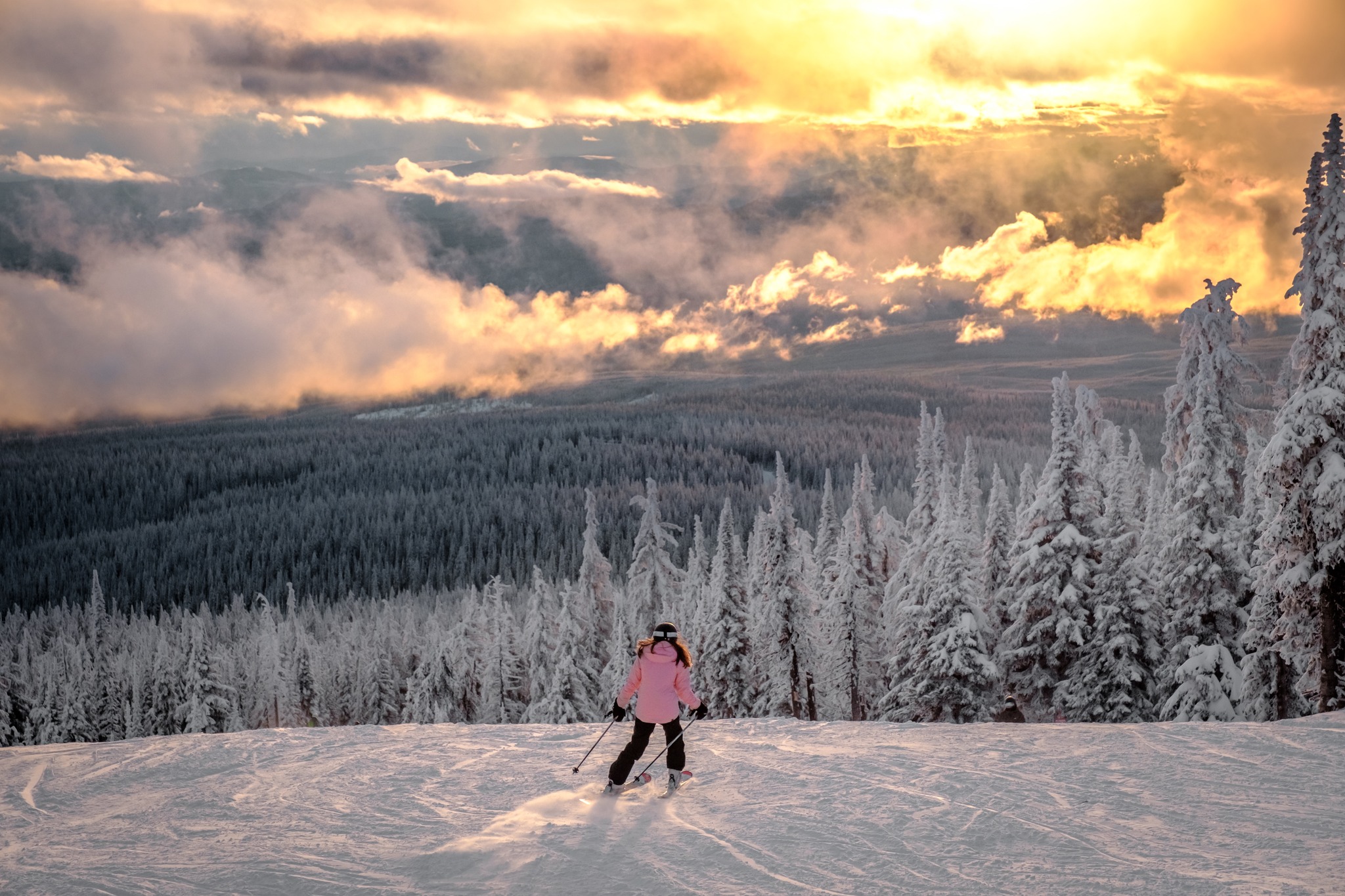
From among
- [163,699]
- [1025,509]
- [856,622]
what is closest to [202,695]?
[163,699]

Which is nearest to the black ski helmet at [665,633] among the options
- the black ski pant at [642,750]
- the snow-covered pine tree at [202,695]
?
the black ski pant at [642,750]

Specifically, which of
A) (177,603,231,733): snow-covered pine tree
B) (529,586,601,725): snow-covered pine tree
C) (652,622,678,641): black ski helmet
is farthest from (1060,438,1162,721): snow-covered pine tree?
(177,603,231,733): snow-covered pine tree

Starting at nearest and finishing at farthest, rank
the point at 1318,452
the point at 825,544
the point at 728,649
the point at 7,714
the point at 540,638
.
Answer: the point at 1318,452 < the point at 728,649 < the point at 540,638 < the point at 825,544 < the point at 7,714

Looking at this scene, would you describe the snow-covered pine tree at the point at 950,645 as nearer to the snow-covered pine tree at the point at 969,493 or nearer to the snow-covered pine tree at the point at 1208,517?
the snow-covered pine tree at the point at 969,493

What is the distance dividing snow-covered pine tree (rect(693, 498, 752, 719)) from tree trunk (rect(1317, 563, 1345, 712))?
22160 millimetres

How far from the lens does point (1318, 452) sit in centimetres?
2256

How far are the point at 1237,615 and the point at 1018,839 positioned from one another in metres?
22.2

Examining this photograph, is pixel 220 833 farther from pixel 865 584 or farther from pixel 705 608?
pixel 705 608

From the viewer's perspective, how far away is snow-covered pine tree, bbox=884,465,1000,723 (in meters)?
30.3

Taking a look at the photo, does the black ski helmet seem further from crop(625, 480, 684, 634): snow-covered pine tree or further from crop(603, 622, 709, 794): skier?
crop(625, 480, 684, 634): snow-covered pine tree

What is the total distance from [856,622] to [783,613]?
349 cm

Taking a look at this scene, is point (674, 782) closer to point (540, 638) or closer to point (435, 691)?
point (540, 638)

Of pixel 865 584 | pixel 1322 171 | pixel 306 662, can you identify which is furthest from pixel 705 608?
pixel 306 662

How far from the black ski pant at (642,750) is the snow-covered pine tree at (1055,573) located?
20.6 meters
